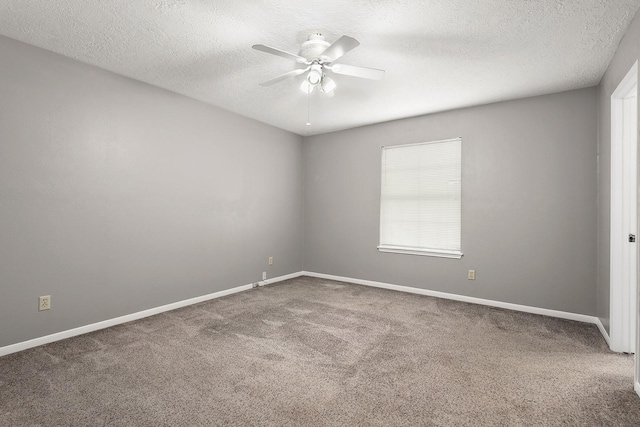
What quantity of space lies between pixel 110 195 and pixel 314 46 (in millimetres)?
2436

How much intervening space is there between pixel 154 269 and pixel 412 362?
111 inches

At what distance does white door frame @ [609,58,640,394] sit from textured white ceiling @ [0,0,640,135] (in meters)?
0.54

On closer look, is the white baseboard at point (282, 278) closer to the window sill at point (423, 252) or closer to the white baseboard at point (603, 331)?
the window sill at point (423, 252)

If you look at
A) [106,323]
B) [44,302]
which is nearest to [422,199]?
[106,323]

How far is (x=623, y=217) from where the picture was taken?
253 centimetres

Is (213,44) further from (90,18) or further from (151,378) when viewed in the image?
(151,378)

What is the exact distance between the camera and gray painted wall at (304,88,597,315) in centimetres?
334

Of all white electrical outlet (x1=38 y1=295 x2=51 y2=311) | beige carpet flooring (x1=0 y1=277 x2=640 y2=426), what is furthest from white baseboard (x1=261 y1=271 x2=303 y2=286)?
white electrical outlet (x1=38 y1=295 x2=51 y2=311)

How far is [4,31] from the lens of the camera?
2377 millimetres

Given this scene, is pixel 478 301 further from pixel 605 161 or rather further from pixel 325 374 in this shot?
pixel 325 374

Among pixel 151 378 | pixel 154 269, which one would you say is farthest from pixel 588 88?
pixel 154 269

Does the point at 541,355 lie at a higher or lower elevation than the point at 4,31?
lower

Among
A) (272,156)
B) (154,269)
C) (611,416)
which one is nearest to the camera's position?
(611,416)

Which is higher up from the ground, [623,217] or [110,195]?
[110,195]
